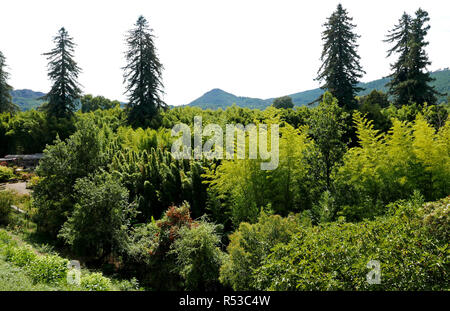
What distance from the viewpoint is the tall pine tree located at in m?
22.3

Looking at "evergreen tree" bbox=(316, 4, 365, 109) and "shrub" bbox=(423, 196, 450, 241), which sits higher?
"evergreen tree" bbox=(316, 4, 365, 109)

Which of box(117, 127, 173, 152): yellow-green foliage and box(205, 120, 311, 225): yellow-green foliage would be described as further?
box(117, 127, 173, 152): yellow-green foliage

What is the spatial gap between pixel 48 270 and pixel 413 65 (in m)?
26.3

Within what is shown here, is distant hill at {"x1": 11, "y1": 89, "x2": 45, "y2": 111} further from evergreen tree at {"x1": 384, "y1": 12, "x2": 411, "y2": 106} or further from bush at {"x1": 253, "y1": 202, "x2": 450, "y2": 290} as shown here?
bush at {"x1": 253, "y1": 202, "x2": 450, "y2": 290}

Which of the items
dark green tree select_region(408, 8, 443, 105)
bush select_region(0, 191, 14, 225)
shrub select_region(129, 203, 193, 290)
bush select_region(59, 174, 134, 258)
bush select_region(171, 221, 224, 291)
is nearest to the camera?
bush select_region(171, 221, 224, 291)

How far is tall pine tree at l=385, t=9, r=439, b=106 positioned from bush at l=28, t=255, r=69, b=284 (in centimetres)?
2375

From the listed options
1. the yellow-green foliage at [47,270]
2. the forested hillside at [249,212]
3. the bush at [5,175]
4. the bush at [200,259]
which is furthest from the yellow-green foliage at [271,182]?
the bush at [5,175]

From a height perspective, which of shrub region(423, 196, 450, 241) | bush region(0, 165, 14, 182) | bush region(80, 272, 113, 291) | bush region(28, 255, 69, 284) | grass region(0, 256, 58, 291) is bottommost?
bush region(80, 272, 113, 291)

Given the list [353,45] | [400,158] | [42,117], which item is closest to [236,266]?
[400,158]

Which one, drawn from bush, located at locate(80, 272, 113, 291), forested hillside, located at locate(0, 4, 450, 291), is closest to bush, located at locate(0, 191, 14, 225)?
forested hillside, located at locate(0, 4, 450, 291)

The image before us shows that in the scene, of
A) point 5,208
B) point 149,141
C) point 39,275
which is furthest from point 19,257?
point 149,141

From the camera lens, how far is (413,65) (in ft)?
73.5

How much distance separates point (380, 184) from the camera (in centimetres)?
728
